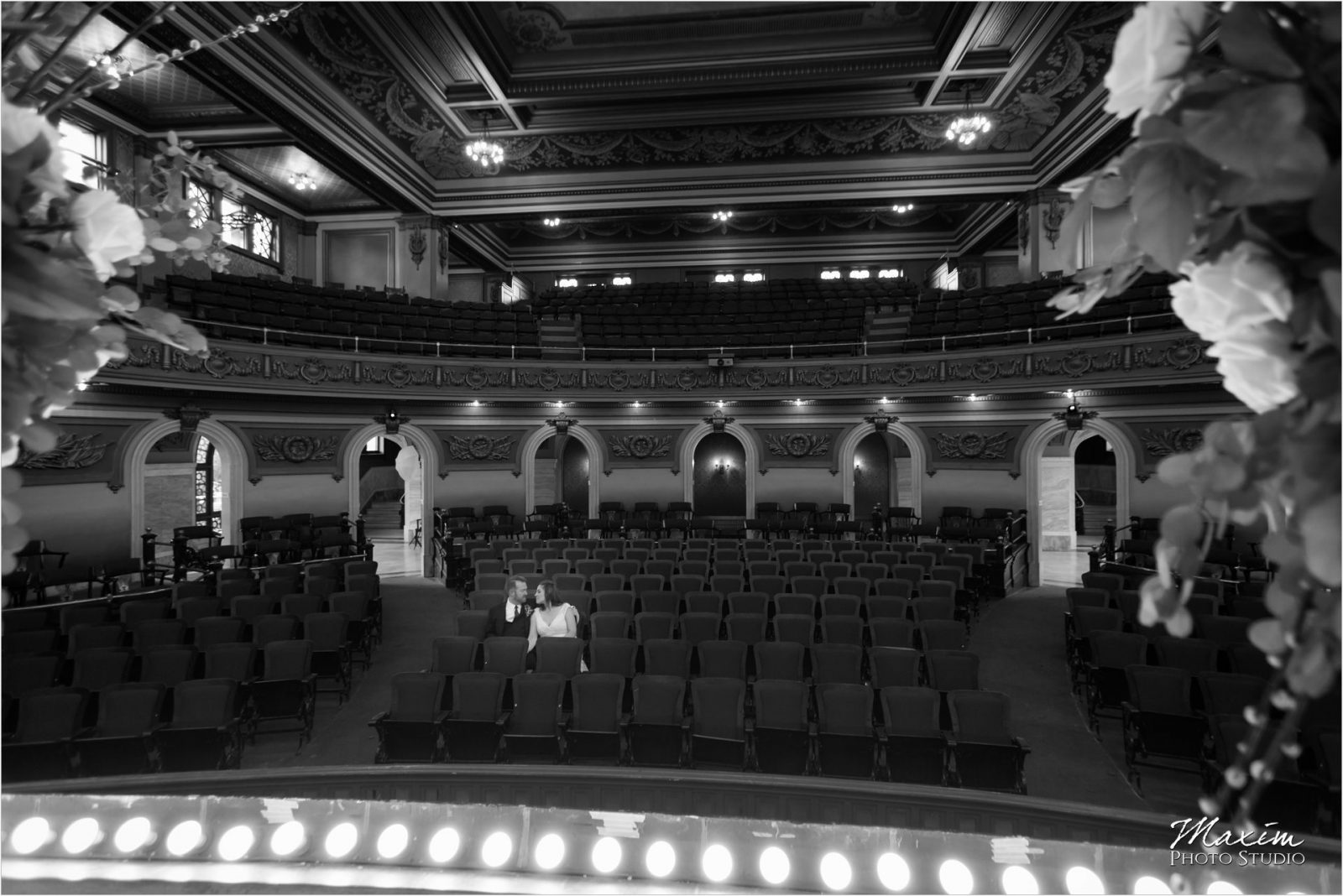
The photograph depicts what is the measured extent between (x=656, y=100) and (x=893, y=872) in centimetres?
1561

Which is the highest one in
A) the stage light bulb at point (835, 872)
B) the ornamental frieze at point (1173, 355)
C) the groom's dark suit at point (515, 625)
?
the ornamental frieze at point (1173, 355)

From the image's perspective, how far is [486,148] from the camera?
Answer: 13.8m

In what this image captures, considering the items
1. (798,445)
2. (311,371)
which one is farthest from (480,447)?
(798,445)

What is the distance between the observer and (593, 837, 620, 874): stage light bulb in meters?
1.61

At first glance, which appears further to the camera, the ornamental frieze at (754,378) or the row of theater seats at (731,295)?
the row of theater seats at (731,295)

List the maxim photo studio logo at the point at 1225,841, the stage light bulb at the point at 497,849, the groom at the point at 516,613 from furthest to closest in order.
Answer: the groom at the point at 516,613 < the maxim photo studio logo at the point at 1225,841 < the stage light bulb at the point at 497,849

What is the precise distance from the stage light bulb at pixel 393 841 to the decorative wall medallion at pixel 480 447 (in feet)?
45.4

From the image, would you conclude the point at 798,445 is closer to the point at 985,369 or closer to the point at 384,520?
the point at 985,369

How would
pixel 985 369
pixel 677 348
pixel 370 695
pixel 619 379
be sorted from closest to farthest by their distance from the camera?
pixel 370 695
pixel 985 369
pixel 619 379
pixel 677 348

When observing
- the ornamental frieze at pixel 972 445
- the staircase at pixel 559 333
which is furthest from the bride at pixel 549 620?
the ornamental frieze at pixel 972 445

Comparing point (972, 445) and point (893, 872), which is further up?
point (972, 445)

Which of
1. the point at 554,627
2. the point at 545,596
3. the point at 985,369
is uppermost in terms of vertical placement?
the point at 985,369

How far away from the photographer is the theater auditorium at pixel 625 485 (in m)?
1.66

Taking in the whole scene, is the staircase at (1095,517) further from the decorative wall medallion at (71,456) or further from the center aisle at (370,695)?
the decorative wall medallion at (71,456)
